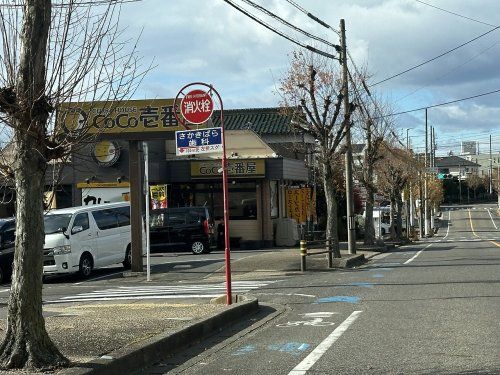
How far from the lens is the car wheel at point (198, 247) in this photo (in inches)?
1114

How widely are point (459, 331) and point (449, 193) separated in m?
129

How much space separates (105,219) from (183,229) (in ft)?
25.5

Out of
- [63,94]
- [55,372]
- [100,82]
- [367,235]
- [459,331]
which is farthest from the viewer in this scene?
[367,235]

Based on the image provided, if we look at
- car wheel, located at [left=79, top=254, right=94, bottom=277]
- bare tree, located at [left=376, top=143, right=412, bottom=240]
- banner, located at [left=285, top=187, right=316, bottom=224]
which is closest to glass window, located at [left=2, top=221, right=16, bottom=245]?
car wheel, located at [left=79, top=254, right=94, bottom=277]

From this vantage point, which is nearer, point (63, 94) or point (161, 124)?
point (63, 94)

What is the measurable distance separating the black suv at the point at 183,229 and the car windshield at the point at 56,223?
29.8ft

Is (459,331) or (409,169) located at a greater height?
(409,169)

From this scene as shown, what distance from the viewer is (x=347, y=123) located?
24.6 m

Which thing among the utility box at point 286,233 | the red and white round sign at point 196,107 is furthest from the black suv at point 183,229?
the red and white round sign at point 196,107

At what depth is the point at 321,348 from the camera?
324 inches

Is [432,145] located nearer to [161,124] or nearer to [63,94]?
[161,124]

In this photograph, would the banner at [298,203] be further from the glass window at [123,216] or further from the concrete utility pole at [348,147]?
the glass window at [123,216]

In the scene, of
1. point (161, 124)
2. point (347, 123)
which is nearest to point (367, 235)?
point (347, 123)

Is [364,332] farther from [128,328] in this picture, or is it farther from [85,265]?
[85,265]
